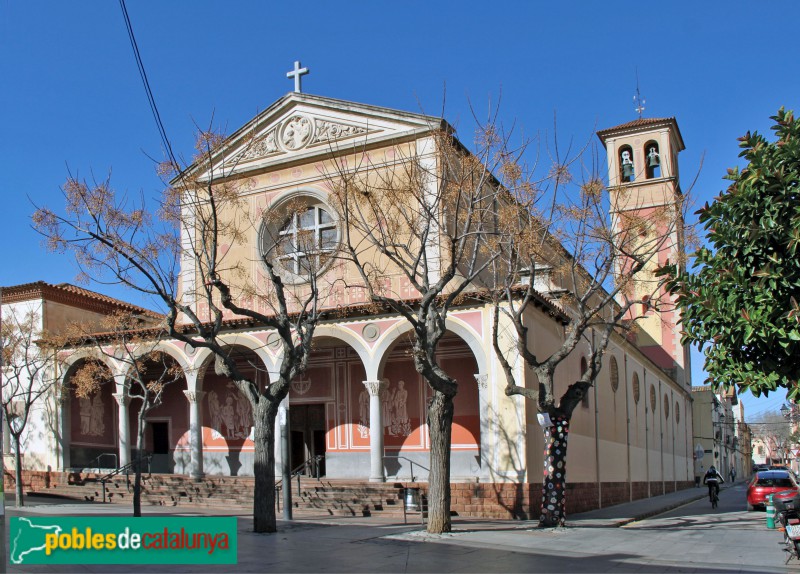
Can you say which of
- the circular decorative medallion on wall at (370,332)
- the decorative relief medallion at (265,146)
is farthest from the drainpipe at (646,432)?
the decorative relief medallion at (265,146)

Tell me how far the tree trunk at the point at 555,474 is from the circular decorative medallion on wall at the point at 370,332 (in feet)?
21.0

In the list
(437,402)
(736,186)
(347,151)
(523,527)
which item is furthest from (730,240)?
(347,151)

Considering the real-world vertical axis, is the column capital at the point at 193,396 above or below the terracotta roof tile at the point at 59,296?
below

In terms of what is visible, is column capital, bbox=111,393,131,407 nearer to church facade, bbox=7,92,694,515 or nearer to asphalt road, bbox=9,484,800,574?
church facade, bbox=7,92,694,515

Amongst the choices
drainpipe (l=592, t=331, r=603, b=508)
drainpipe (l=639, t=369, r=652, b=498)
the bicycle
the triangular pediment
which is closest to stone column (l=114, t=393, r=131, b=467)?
the triangular pediment

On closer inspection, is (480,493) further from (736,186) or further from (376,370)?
(736,186)

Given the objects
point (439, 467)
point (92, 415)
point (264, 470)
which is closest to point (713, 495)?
point (439, 467)

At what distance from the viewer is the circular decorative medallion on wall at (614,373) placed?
95.7 ft

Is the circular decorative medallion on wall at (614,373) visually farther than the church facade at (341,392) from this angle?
Yes

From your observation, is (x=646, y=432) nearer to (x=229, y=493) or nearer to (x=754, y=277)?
(x=229, y=493)

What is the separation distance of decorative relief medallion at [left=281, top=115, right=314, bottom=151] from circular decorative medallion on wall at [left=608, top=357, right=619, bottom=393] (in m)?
13.3

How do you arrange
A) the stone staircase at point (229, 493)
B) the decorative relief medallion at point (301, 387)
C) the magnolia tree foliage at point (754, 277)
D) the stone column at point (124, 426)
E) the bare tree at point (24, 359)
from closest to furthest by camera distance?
the magnolia tree foliage at point (754, 277), the stone staircase at point (229, 493), the bare tree at point (24, 359), the stone column at point (124, 426), the decorative relief medallion at point (301, 387)

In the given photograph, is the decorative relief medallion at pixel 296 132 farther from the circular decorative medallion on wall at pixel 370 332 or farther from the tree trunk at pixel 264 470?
the tree trunk at pixel 264 470

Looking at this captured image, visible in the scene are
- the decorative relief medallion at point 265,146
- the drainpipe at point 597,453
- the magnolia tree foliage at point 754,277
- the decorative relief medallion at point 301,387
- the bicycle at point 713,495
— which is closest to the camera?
the magnolia tree foliage at point 754,277
